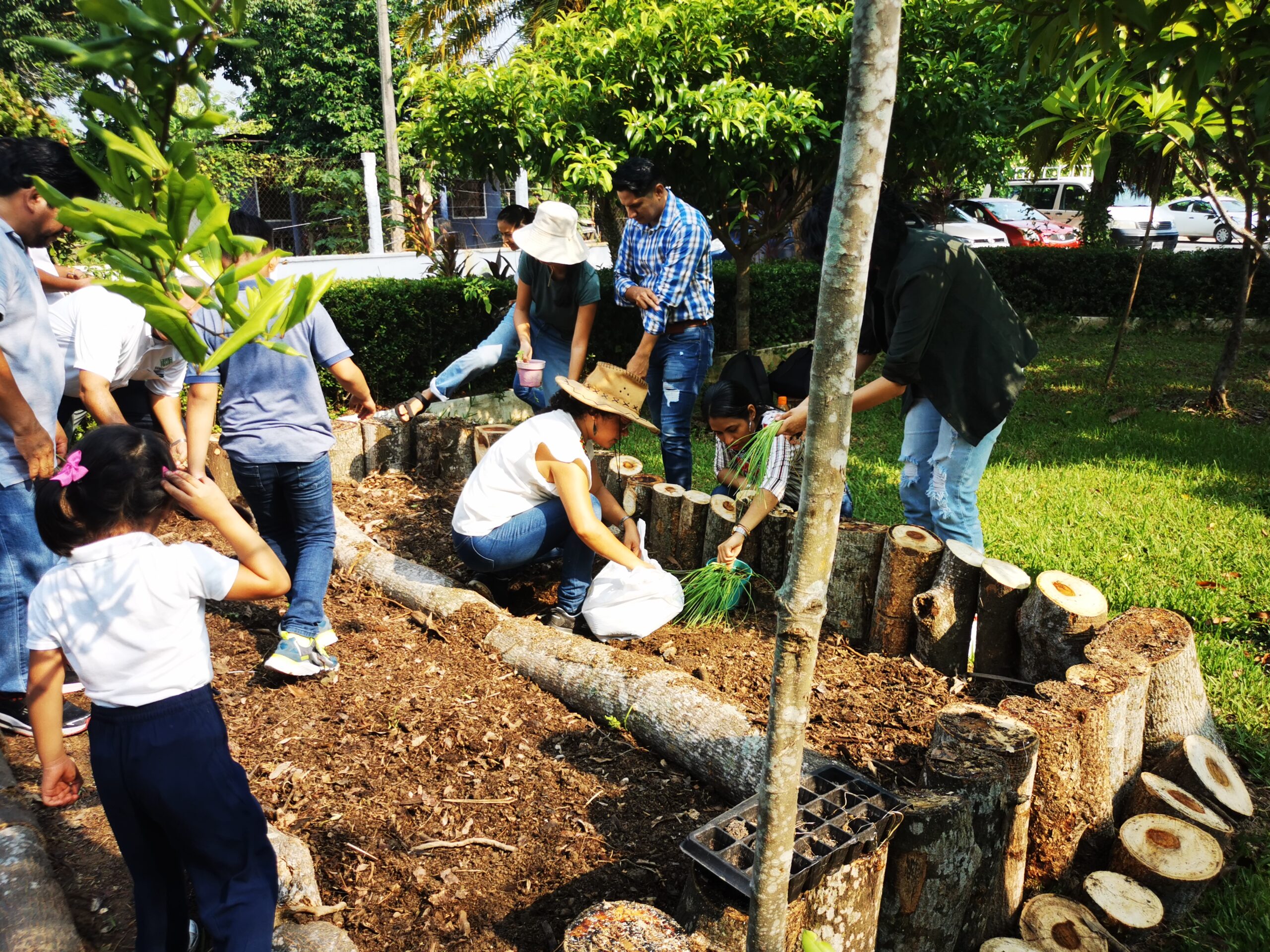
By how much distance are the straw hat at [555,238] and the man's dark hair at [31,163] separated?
2426mm

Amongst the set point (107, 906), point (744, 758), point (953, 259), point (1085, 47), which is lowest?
point (107, 906)

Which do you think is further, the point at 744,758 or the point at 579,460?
the point at 579,460

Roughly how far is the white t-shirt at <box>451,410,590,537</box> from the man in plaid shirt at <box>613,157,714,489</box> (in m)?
1.03

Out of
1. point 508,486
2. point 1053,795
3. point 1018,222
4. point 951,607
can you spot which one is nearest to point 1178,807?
point 1053,795

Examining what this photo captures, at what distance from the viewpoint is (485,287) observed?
699 cm

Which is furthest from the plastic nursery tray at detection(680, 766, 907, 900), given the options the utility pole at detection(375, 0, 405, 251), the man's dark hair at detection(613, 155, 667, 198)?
the utility pole at detection(375, 0, 405, 251)

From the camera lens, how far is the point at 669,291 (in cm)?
461

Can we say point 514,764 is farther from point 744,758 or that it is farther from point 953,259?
point 953,259

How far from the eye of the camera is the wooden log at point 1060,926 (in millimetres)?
2076

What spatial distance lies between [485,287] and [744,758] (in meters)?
5.31

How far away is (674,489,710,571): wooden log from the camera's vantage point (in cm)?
400

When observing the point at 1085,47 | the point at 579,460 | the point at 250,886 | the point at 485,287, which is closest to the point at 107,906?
the point at 250,886

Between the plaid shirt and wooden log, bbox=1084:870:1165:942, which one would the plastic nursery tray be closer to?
wooden log, bbox=1084:870:1165:942

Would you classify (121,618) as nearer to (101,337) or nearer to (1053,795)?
(101,337)
